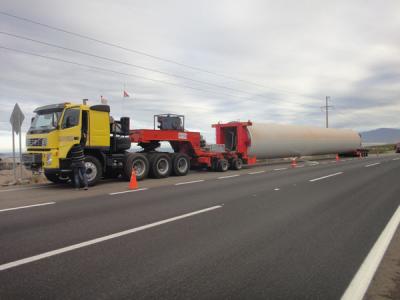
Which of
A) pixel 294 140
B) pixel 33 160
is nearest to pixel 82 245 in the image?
pixel 33 160

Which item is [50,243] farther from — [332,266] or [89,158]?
[89,158]

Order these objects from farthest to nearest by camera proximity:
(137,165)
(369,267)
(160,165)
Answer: (160,165)
(137,165)
(369,267)

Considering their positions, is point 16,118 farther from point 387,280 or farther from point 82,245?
point 387,280

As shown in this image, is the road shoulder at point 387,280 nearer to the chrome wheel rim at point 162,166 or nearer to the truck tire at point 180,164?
the chrome wheel rim at point 162,166

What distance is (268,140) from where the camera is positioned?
24.6 meters

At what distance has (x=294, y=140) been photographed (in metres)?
27.8

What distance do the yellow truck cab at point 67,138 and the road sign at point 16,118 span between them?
1787mm

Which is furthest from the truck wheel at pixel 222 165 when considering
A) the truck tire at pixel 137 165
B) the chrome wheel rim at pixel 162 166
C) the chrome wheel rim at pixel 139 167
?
the chrome wheel rim at pixel 139 167

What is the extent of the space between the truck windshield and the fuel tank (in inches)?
516

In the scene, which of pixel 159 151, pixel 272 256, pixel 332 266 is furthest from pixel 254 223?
pixel 159 151

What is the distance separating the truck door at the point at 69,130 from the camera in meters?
12.4

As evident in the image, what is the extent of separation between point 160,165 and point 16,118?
→ 6.39 meters

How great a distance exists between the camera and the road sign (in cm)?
1491

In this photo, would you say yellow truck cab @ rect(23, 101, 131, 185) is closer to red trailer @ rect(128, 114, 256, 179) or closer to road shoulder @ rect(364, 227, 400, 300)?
red trailer @ rect(128, 114, 256, 179)
